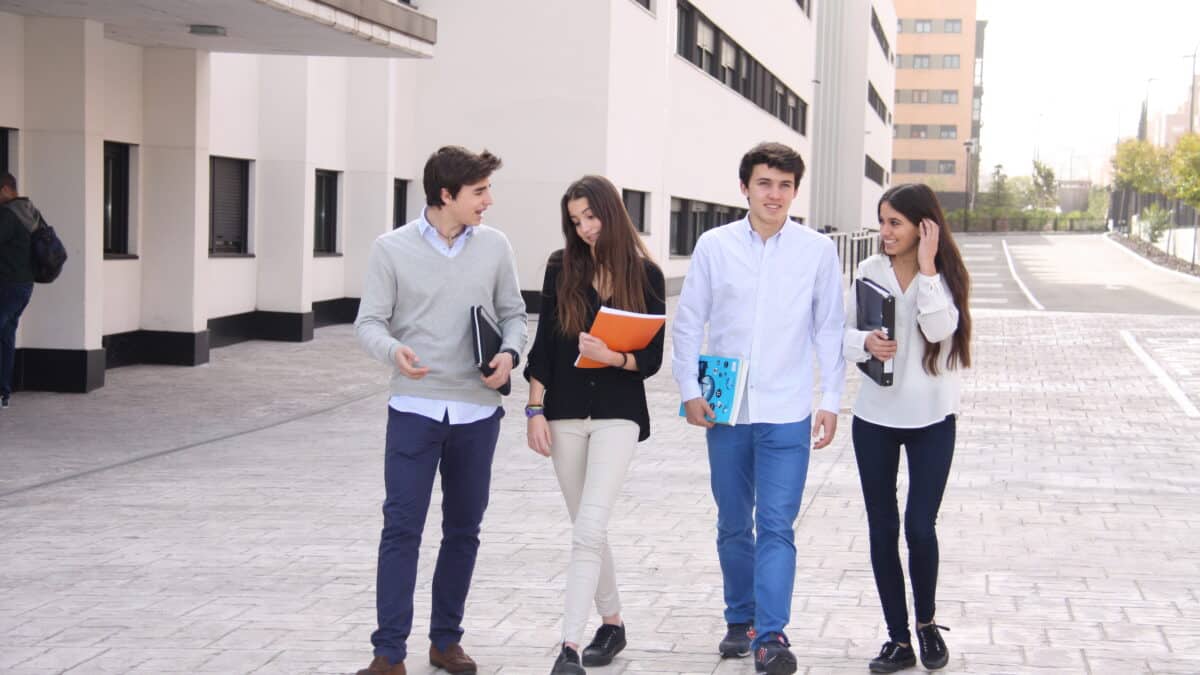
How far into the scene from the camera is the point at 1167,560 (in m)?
7.38

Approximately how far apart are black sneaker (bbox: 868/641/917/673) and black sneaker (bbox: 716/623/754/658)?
435 mm

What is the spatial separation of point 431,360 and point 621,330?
25.4 inches

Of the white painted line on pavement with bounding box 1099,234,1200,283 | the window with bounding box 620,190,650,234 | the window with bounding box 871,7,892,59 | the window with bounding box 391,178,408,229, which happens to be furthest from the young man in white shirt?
the window with bounding box 871,7,892,59

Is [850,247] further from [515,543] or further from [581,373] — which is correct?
[581,373]

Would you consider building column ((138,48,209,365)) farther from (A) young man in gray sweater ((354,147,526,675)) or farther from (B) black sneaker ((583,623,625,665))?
(B) black sneaker ((583,623,625,665))

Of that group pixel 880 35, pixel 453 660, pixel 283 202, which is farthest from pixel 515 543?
pixel 880 35

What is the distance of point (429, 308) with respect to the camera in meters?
5.17

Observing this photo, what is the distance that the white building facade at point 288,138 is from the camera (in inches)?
535

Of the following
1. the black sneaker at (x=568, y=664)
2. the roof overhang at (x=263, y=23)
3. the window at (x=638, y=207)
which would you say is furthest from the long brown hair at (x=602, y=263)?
the window at (x=638, y=207)

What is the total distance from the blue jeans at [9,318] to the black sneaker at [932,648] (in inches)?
352

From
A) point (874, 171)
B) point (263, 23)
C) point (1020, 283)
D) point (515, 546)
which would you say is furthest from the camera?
point (874, 171)

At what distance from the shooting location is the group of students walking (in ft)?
16.8

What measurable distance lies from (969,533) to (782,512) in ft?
10.1

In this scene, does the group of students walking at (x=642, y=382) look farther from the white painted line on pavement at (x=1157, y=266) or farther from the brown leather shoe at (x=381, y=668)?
the white painted line on pavement at (x=1157, y=266)
